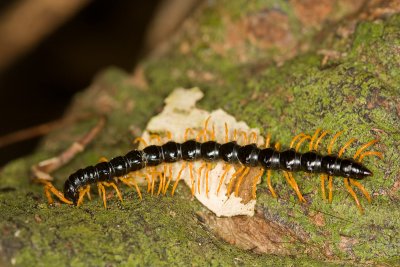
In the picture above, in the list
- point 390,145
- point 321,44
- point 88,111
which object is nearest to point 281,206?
point 390,145

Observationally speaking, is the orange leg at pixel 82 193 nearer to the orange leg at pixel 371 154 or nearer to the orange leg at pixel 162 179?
the orange leg at pixel 162 179

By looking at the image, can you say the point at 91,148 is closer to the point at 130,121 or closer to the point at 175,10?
the point at 130,121

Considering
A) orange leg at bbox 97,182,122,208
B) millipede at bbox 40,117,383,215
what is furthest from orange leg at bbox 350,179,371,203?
orange leg at bbox 97,182,122,208

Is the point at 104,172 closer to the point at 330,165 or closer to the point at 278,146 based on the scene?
the point at 278,146

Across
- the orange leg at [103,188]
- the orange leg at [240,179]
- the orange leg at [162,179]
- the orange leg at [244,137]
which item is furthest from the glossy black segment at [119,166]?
the orange leg at [244,137]

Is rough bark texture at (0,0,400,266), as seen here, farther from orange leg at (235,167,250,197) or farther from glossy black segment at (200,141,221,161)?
glossy black segment at (200,141,221,161)

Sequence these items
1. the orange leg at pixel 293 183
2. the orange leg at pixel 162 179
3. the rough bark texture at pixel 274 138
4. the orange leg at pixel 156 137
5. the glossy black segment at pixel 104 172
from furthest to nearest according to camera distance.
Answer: the orange leg at pixel 156 137, the glossy black segment at pixel 104 172, the orange leg at pixel 162 179, the orange leg at pixel 293 183, the rough bark texture at pixel 274 138

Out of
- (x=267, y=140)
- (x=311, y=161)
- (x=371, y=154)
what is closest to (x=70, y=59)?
(x=267, y=140)
